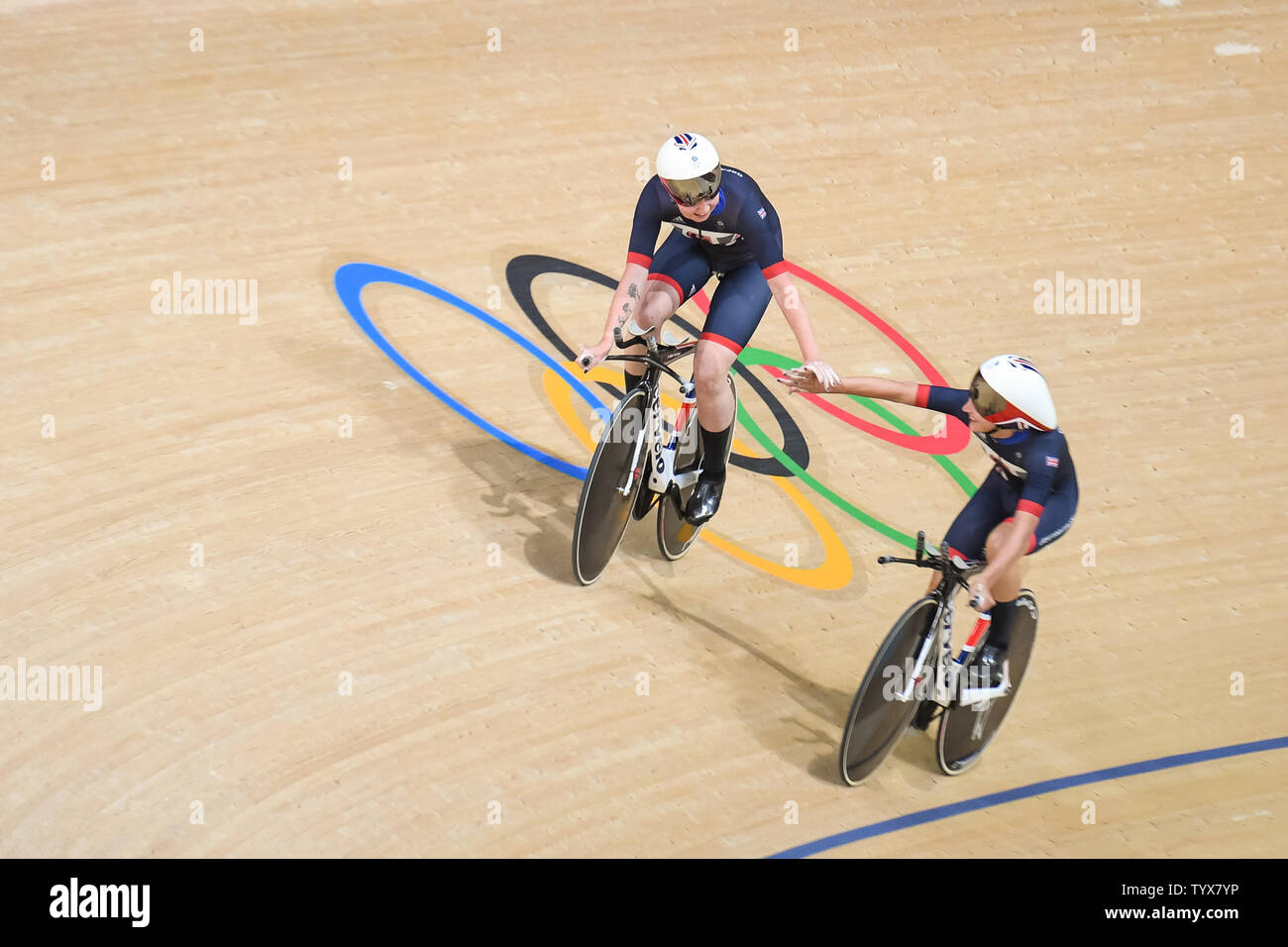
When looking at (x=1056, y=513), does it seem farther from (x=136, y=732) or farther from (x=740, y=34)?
(x=740, y=34)

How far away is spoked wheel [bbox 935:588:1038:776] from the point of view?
4.30 metres

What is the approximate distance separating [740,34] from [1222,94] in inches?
130

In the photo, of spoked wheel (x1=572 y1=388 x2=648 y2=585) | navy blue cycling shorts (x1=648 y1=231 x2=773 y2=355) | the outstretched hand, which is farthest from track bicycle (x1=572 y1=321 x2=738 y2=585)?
the outstretched hand

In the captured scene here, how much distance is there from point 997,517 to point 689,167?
156 centimetres

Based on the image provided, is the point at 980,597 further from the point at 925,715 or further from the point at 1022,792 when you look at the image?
the point at 1022,792

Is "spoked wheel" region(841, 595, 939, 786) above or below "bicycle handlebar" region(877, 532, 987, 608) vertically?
below

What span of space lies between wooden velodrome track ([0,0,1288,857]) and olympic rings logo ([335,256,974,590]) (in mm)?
43

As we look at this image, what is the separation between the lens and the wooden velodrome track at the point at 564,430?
4184 mm

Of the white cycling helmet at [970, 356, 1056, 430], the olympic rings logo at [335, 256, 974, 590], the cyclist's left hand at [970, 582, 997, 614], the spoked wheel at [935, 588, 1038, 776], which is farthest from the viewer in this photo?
the olympic rings logo at [335, 256, 974, 590]

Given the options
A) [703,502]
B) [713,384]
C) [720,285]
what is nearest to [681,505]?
[703,502]

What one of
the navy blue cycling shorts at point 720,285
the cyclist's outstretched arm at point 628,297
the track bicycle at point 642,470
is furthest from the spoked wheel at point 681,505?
the cyclist's outstretched arm at point 628,297

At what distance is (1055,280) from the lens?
7074mm

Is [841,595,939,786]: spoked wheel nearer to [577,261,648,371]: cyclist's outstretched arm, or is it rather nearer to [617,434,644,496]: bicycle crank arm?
[617,434,644,496]: bicycle crank arm

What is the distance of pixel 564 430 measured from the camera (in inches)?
227
